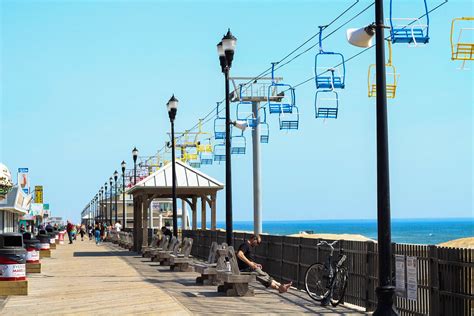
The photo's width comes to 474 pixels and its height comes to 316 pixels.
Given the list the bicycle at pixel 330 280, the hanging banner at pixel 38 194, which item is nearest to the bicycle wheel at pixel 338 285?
the bicycle at pixel 330 280

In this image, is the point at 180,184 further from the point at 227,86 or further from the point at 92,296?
the point at 92,296

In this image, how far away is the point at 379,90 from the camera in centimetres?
1327

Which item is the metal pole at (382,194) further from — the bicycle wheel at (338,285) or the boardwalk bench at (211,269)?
the boardwalk bench at (211,269)

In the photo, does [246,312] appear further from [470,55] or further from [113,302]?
[470,55]

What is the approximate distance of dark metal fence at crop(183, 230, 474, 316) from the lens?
13.1m

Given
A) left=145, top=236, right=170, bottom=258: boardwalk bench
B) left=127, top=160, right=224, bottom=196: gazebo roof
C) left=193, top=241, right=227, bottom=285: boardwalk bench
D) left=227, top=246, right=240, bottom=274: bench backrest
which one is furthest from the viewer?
left=127, top=160, right=224, bottom=196: gazebo roof

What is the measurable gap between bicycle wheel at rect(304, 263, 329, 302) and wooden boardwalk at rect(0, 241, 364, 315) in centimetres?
23

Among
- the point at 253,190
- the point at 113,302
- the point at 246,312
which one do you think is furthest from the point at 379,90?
the point at 253,190

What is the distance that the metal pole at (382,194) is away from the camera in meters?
12.9

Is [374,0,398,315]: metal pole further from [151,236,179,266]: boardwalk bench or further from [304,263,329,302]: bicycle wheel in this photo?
[151,236,179,266]: boardwalk bench

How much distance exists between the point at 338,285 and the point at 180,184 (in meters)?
23.7

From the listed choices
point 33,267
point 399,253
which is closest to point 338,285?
point 399,253

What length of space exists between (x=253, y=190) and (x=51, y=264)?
869cm

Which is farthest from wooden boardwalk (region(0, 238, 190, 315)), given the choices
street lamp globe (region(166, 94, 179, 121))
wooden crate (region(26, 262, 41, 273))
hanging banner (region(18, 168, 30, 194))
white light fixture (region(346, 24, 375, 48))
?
hanging banner (region(18, 168, 30, 194))
